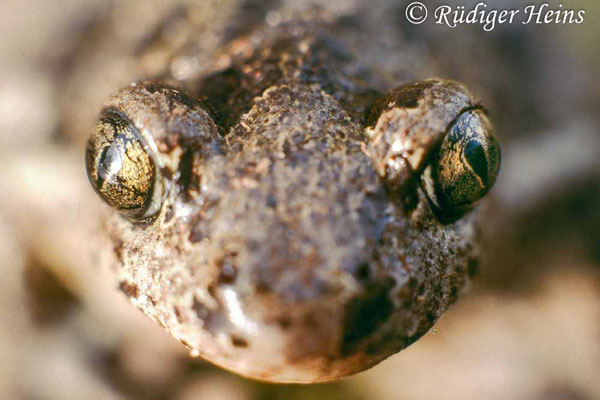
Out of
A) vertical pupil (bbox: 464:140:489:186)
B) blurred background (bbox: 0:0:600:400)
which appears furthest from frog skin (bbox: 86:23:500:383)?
blurred background (bbox: 0:0:600:400)

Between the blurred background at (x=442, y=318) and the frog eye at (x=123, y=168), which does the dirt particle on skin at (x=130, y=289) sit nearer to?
the frog eye at (x=123, y=168)

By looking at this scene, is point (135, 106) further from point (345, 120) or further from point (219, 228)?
point (345, 120)

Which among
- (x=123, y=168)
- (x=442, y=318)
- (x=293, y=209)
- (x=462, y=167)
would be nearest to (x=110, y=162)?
(x=123, y=168)

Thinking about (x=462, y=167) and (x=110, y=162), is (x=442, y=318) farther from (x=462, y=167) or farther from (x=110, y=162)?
(x=110, y=162)

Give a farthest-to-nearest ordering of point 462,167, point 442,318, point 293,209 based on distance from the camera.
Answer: point 442,318
point 462,167
point 293,209

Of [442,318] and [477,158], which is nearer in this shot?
[477,158]
